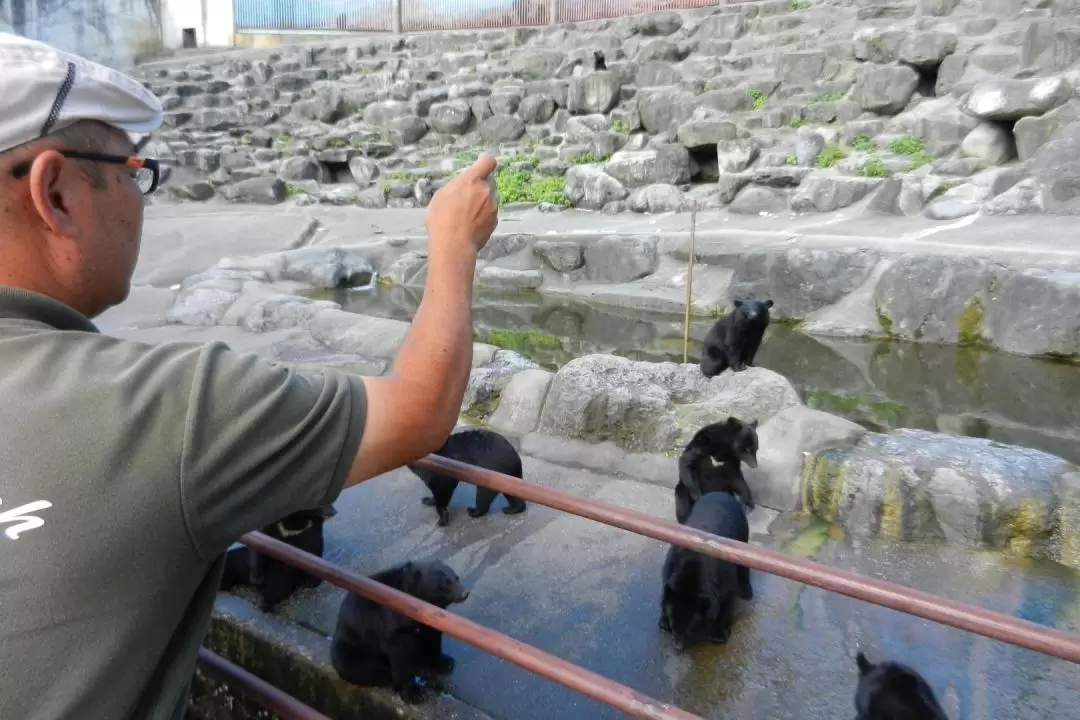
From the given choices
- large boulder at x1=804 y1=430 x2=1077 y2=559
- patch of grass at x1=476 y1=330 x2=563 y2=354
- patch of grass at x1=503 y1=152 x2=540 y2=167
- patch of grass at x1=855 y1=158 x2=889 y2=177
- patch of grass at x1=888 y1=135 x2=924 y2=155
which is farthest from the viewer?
patch of grass at x1=503 y1=152 x2=540 y2=167

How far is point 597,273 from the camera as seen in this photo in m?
12.4

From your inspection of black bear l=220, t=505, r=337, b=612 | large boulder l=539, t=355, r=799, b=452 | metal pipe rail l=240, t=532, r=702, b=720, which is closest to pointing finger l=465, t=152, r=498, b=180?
metal pipe rail l=240, t=532, r=702, b=720

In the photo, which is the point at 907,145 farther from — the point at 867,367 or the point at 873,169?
the point at 867,367

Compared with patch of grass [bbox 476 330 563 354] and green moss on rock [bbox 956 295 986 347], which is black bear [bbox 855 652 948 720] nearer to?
patch of grass [bbox 476 330 563 354]

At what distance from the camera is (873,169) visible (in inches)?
498

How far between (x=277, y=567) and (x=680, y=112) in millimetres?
14347

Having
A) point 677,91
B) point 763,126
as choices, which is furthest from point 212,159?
point 763,126

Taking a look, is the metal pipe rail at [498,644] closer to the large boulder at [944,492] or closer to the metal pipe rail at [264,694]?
the metal pipe rail at [264,694]

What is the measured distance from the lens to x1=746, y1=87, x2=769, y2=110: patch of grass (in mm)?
15766

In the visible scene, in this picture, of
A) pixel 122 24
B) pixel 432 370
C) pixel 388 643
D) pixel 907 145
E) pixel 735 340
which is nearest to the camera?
pixel 432 370

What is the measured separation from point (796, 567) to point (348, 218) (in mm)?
15687

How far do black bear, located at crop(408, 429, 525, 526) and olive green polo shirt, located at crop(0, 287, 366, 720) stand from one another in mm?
2975

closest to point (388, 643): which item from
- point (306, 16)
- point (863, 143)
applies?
point (863, 143)

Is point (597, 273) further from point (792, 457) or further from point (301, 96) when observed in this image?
point (301, 96)
